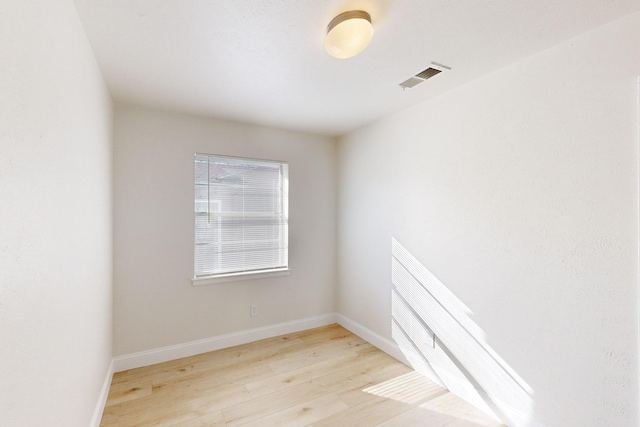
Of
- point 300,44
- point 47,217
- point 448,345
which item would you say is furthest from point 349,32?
point 448,345

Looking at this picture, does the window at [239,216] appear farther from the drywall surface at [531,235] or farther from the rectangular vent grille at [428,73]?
the rectangular vent grille at [428,73]

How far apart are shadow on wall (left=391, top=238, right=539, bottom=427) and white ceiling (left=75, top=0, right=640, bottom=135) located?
5.29ft

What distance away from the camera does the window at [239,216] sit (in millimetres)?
3004

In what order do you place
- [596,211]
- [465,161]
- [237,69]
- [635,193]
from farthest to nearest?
[465,161] < [237,69] < [596,211] < [635,193]

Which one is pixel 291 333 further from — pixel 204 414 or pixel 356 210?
pixel 356 210

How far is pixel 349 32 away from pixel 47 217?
1.59m

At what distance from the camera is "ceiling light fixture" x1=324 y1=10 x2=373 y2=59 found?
4.66 ft

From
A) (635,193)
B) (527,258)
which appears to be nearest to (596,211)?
(635,193)

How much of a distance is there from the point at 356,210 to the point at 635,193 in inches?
90.8

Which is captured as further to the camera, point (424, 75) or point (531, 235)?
point (424, 75)

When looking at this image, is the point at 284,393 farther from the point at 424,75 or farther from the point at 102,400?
the point at 424,75

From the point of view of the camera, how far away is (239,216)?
10.5 ft

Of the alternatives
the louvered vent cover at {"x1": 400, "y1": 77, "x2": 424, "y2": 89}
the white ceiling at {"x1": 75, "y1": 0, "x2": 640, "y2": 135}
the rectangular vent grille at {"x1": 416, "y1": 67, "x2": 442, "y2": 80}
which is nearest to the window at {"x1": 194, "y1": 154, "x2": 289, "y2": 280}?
the white ceiling at {"x1": 75, "y1": 0, "x2": 640, "y2": 135}

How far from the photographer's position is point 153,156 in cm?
Result: 273
